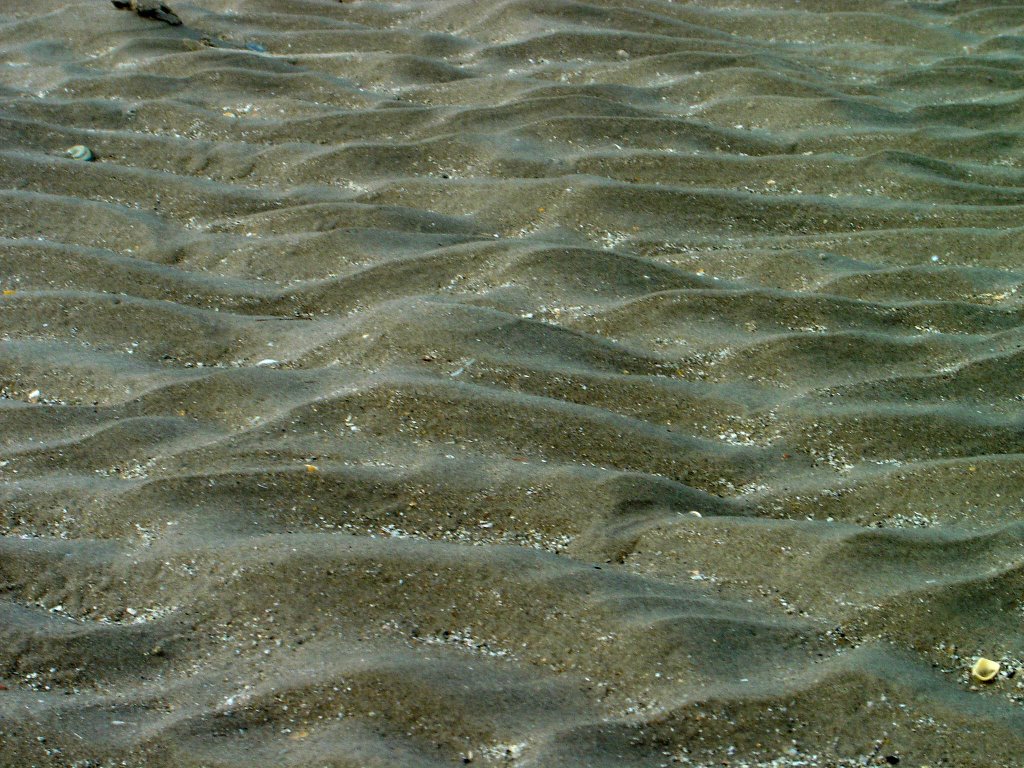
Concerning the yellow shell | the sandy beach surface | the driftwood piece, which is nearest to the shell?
the sandy beach surface

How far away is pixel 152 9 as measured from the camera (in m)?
3.82

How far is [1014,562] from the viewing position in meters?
1.75

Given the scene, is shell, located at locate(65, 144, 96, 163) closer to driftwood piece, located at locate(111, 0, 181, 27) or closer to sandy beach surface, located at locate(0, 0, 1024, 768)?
sandy beach surface, located at locate(0, 0, 1024, 768)

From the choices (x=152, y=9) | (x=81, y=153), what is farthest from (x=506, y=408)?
(x=152, y=9)

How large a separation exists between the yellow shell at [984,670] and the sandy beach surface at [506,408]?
13mm

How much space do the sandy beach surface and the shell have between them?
0.05m

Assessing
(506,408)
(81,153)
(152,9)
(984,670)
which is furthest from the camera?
(152,9)

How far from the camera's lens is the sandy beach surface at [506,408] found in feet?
4.83

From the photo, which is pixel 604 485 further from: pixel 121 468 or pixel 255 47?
pixel 255 47

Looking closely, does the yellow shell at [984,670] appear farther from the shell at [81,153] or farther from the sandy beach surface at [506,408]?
the shell at [81,153]

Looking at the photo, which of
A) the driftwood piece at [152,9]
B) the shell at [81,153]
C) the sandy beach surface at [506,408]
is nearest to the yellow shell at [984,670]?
the sandy beach surface at [506,408]

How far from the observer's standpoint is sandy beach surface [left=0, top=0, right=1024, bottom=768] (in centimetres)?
147

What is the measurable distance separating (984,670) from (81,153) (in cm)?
239

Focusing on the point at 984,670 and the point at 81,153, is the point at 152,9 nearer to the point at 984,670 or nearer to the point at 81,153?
the point at 81,153
